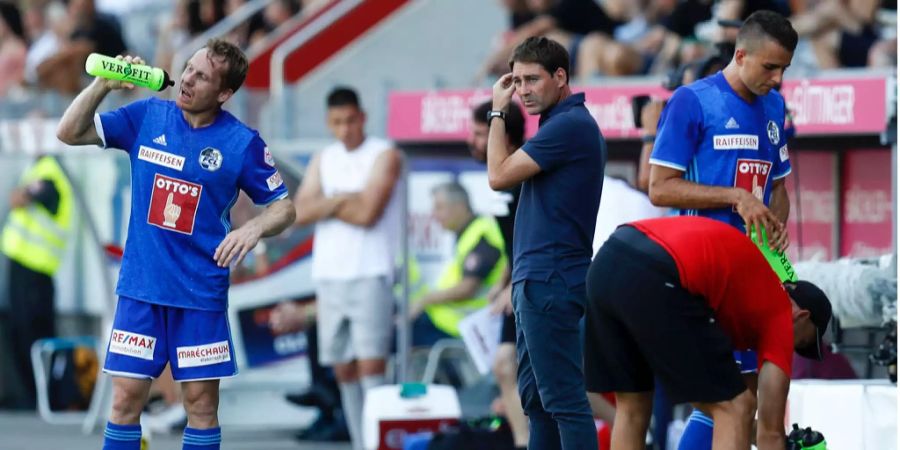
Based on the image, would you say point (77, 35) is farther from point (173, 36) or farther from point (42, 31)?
point (42, 31)

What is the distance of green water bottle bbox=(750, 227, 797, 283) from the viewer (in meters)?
6.48

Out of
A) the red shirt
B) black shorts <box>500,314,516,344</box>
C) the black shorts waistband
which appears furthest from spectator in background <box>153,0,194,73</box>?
the red shirt

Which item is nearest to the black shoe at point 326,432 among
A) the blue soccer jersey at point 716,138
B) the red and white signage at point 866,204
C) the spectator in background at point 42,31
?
the red and white signage at point 866,204

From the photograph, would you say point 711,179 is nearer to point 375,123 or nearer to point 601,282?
point 601,282

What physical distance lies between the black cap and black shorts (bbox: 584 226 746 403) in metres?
0.38

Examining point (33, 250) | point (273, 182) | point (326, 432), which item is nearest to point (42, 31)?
point (33, 250)

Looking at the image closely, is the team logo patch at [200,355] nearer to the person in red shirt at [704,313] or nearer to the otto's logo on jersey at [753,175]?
the person in red shirt at [704,313]

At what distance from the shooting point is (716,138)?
659 centimetres

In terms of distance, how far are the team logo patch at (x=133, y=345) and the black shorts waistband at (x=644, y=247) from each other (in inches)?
80.2

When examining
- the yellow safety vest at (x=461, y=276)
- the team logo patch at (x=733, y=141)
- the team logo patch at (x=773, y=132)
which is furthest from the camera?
the yellow safety vest at (x=461, y=276)

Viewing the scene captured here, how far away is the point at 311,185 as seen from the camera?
10594 millimetres

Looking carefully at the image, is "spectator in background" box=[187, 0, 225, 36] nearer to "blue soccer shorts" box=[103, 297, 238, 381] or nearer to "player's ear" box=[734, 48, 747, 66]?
"blue soccer shorts" box=[103, 297, 238, 381]

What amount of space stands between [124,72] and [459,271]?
4620 millimetres

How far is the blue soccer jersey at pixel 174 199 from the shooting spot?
269 inches
